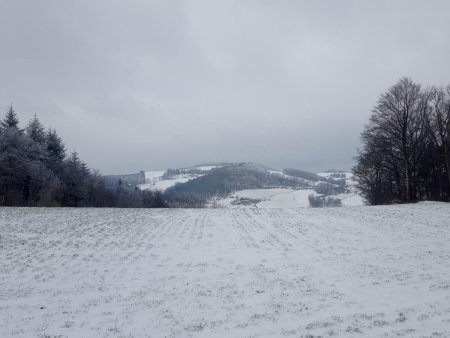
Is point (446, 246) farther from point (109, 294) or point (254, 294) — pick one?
point (109, 294)

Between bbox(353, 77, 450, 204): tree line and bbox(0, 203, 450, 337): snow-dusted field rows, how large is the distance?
19744 millimetres

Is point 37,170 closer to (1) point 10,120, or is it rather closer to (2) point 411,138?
(1) point 10,120

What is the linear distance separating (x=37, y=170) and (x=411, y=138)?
4933 centimetres

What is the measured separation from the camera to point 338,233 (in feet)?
72.6

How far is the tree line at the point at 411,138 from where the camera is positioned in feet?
129

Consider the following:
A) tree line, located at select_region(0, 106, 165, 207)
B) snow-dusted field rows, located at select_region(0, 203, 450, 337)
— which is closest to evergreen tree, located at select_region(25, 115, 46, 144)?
tree line, located at select_region(0, 106, 165, 207)

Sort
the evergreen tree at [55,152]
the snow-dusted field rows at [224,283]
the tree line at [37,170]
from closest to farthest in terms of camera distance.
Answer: the snow-dusted field rows at [224,283] → the tree line at [37,170] → the evergreen tree at [55,152]

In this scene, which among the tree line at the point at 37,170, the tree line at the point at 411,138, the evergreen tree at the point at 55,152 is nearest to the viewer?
the tree line at the point at 411,138

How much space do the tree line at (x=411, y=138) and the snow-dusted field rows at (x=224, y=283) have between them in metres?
19.7

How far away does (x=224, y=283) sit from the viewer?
39.3 ft

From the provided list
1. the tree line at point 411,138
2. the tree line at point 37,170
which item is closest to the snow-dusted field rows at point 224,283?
the tree line at point 411,138

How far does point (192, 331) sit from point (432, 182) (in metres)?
44.5

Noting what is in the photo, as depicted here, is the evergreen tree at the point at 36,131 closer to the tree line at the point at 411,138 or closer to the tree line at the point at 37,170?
the tree line at the point at 37,170

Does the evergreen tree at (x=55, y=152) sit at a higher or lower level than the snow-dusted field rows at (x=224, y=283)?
higher
